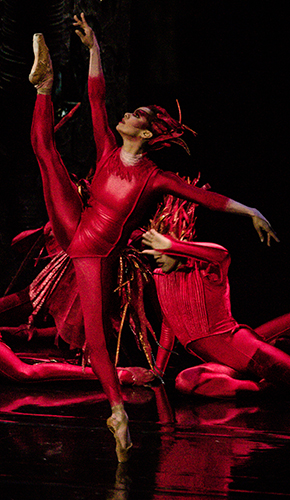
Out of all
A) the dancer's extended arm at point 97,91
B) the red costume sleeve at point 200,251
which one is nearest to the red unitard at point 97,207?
the dancer's extended arm at point 97,91

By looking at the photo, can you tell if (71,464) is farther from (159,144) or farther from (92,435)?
(159,144)

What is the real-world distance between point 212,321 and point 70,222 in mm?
1034

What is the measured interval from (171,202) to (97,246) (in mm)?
1063

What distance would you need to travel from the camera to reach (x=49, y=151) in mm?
1955

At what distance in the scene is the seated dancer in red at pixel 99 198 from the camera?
1.91m

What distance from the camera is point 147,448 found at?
1883 millimetres

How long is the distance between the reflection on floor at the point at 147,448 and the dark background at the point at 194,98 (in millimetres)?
1608

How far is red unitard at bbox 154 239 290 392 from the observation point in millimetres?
2697

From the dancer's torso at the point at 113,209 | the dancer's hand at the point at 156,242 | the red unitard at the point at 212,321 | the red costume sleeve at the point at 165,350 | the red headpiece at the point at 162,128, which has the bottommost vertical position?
the red costume sleeve at the point at 165,350

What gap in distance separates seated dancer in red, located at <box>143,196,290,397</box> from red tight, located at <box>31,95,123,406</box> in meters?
0.75

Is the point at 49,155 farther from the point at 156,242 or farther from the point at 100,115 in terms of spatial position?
the point at 156,242

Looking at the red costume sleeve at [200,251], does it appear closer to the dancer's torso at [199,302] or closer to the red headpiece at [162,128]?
the dancer's torso at [199,302]

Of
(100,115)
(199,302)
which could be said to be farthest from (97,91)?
(199,302)

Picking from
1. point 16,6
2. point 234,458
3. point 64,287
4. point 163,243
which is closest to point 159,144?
point 163,243
